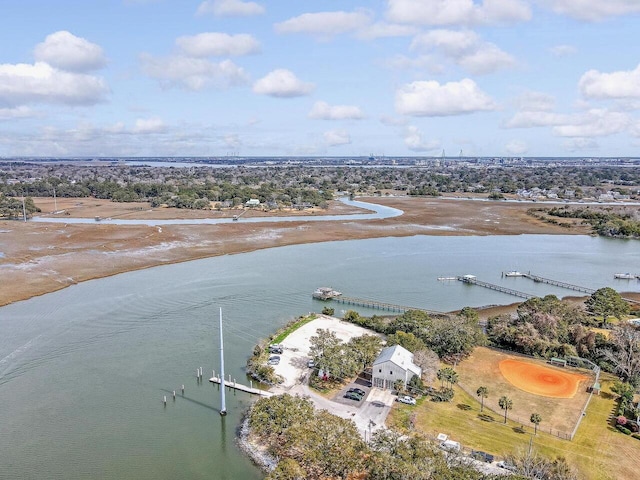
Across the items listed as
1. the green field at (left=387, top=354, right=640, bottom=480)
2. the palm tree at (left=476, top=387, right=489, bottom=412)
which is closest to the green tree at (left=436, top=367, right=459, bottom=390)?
the green field at (left=387, top=354, right=640, bottom=480)

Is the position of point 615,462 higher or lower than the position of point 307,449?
lower

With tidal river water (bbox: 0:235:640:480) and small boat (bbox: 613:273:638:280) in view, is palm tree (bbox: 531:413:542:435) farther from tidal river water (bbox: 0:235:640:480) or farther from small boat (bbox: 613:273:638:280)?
small boat (bbox: 613:273:638:280)

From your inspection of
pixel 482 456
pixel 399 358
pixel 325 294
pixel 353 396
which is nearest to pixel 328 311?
pixel 325 294

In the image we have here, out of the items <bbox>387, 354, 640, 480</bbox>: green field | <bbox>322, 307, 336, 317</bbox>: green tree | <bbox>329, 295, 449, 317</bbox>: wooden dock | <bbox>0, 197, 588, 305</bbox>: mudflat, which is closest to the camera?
<bbox>387, 354, 640, 480</bbox>: green field

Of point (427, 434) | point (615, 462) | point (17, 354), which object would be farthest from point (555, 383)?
point (17, 354)

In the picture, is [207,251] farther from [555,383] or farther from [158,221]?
[555,383]

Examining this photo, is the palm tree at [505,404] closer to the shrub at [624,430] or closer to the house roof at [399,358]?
the house roof at [399,358]
